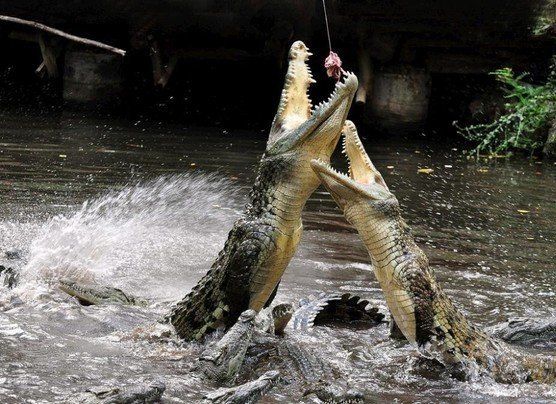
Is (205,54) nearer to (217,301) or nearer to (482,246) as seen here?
(482,246)

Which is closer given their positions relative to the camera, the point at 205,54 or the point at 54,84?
the point at 205,54

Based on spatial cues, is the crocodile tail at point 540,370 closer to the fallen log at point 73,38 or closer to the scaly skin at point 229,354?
the scaly skin at point 229,354

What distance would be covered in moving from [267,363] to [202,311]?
0.72 metres

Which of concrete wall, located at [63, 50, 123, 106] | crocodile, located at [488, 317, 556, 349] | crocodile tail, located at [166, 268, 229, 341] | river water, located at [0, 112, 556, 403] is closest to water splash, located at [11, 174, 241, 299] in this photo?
river water, located at [0, 112, 556, 403]

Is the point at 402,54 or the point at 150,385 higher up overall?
the point at 402,54

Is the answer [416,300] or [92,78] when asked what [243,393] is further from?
[92,78]

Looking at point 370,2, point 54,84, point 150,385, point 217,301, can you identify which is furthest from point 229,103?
point 150,385

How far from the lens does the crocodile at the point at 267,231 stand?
19.1 feet

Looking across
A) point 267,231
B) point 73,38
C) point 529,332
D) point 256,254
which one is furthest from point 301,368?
point 73,38

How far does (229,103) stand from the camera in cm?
1834

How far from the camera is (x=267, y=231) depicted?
5848 mm

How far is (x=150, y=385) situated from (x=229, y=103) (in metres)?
13.9

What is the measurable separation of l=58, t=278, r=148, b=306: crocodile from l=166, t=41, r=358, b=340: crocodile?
24.5 inches

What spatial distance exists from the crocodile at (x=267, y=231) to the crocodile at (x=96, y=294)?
0.62m
